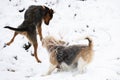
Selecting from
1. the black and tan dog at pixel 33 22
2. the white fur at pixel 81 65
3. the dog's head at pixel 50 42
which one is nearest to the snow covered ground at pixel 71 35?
the white fur at pixel 81 65

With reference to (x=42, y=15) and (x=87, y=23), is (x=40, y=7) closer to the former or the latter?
(x=42, y=15)

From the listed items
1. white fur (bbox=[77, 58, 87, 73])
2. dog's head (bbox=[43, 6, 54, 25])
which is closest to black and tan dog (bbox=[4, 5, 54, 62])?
dog's head (bbox=[43, 6, 54, 25])

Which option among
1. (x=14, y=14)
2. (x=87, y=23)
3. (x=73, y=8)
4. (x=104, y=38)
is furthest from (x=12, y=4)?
(x=104, y=38)

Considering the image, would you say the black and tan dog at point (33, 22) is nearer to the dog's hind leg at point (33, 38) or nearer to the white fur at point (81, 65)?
the dog's hind leg at point (33, 38)

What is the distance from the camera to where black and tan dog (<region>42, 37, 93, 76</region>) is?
24.0 feet

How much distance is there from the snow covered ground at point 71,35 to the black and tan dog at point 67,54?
23 centimetres

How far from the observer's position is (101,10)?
11164 mm

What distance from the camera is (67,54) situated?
7613 millimetres

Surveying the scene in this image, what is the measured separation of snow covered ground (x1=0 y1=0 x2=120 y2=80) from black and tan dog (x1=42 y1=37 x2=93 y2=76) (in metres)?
0.23

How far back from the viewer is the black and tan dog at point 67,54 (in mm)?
7303

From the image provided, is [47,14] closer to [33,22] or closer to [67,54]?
[33,22]

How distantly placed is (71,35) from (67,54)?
2.62 m

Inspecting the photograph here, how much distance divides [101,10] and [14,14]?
125 inches

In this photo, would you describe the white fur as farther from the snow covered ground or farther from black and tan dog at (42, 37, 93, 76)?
the snow covered ground
